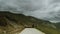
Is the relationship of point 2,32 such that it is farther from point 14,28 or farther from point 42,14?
point 42,14

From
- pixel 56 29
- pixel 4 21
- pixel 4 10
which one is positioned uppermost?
pixel 4 10

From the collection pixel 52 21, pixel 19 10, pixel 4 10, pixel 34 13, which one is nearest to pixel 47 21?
pixel 52 21

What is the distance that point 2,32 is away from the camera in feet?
39.3

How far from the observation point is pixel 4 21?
499 inches

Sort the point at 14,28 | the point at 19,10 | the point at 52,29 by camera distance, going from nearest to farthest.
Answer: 1. the point at 14,28
2. the point at 19,10
3. the point at 52,29

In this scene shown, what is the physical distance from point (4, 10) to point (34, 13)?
10.9 feet

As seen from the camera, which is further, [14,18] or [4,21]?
[14,18]

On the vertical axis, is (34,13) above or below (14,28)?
above

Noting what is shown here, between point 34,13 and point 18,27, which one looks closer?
point 18,27

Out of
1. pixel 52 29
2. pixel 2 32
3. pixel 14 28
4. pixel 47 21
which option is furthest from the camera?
pixel 47 21

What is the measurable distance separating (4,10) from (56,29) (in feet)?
20.3

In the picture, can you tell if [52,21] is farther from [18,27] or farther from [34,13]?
[18,27]

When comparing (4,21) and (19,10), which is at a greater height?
(19,10)

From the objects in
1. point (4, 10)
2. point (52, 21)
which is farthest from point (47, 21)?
point (4, 10)
